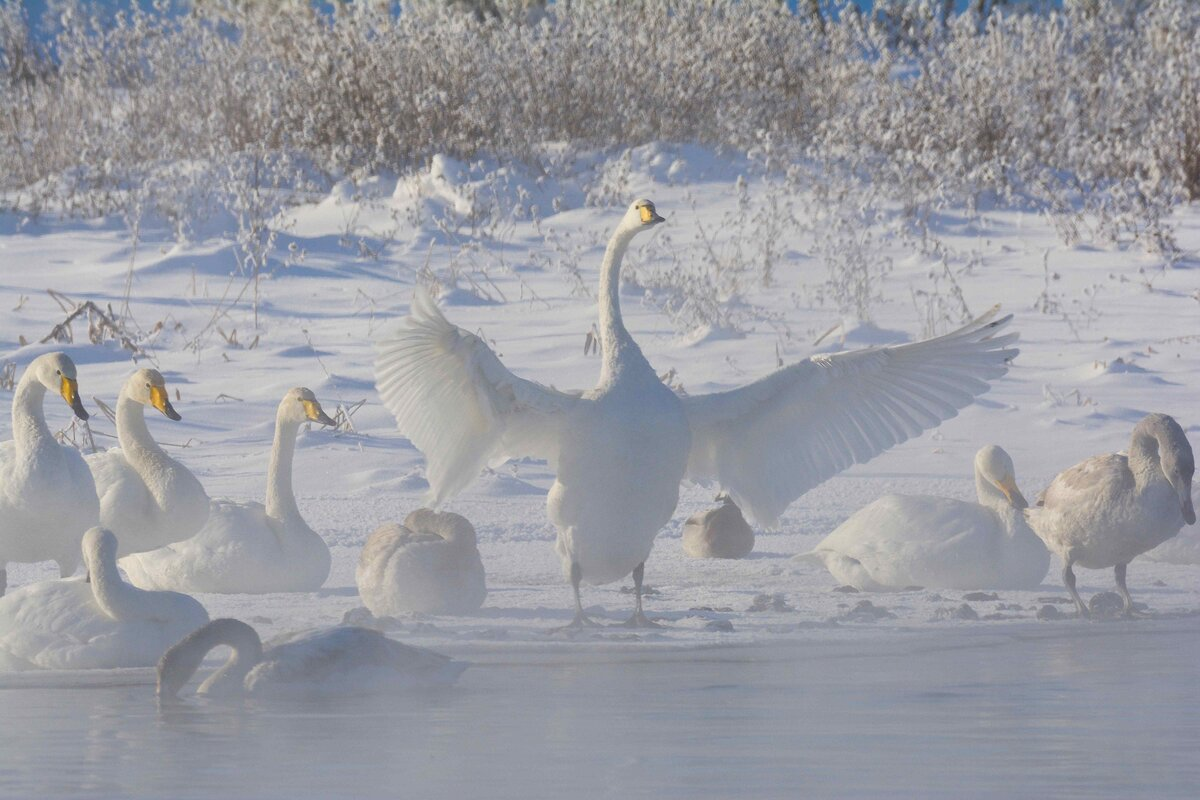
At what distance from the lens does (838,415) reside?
6.46 m

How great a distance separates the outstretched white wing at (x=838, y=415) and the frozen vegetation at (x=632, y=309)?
39 centimetres

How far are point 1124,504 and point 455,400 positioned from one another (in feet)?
7.19

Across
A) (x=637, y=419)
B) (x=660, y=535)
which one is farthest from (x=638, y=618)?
(x=660, y=535)

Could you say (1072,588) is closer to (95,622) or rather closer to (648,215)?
(648,215)

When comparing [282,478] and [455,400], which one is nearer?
[455,400]

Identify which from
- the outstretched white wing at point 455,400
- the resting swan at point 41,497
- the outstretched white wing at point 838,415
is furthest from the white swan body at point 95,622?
the outstretched white wing at point 838,415

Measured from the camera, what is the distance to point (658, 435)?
5758 mm

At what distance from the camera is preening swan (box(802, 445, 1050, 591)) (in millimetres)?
6367

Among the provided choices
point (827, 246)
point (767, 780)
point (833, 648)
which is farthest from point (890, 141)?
point (767, 780)

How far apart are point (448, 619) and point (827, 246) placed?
634 cm

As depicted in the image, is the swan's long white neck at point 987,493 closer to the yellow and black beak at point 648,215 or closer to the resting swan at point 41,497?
the yellow and black beak at point 648,215

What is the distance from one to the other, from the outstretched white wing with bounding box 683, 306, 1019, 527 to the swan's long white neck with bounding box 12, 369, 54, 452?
207 cm

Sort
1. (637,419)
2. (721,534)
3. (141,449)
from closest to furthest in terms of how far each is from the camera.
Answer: (637,419), (141,449), (721,534)

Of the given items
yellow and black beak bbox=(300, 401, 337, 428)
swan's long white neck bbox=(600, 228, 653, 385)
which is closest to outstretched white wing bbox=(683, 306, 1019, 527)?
swan's long white neck bbox=(600, 228, 653, 385)
